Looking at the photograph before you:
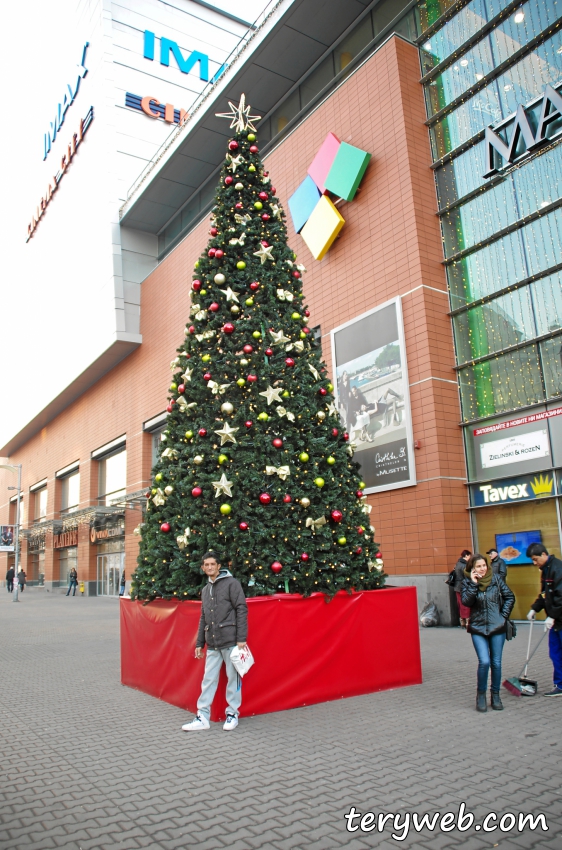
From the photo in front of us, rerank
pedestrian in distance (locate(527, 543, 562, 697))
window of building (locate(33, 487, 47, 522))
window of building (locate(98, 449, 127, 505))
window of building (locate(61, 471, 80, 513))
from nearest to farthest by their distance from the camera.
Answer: pedestrian in distance (locate(527, 543, 562, 697)) → window of building (locate(98, 449, 127, 505)) → window of building (locate(61, 471, 80, 513)) → window of building (locate(33, 487, 47, 522))

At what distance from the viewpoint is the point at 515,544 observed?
543 inches

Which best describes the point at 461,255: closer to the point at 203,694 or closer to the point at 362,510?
the point at 362,510

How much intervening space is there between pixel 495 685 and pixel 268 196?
6749mm

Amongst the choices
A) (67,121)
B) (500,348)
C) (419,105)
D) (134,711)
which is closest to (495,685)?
(134,711)

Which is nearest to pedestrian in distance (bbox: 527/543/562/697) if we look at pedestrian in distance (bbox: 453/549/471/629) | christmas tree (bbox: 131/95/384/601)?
christmas tree (bbox: 131/95/384/601)

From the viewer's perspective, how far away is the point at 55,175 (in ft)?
123

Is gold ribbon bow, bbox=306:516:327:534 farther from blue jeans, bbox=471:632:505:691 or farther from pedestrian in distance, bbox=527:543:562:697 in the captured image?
pedestrian in distance, bbox=527:543:562:697

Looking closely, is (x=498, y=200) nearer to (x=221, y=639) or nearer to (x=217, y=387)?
(x=217, y=387)

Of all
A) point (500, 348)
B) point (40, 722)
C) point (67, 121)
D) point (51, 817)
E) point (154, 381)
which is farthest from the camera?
point (67, 121)

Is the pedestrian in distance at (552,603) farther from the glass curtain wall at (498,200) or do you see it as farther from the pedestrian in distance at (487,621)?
the glass curtain wall at (498,200)

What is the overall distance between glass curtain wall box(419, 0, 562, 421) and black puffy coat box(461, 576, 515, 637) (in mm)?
8137

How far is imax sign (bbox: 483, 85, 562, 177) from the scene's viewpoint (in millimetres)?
13258

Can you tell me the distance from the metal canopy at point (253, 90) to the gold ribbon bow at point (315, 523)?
686 inches

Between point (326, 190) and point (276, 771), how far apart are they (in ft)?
53.8
